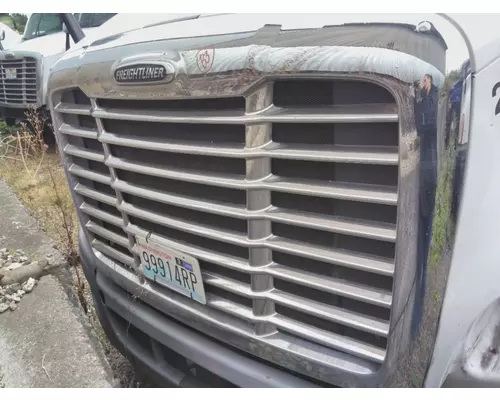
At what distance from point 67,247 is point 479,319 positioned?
2.87 metres

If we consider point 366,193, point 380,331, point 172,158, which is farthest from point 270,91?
point 380,331

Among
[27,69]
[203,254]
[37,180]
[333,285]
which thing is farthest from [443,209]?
[27,69]

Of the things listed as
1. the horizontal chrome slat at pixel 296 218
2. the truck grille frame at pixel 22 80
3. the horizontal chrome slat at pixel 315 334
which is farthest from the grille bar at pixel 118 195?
the truck grille frame at pixel 22 80

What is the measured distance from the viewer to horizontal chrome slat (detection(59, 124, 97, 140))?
1.84 meters

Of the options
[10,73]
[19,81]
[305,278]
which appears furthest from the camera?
[10,73]

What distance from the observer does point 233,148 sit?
1.34 meters

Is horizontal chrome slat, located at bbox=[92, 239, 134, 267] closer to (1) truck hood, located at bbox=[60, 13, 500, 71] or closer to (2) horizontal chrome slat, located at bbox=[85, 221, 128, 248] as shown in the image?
(2) horizontal chrome slat, located at bbox=[85, 221, 128, 248]

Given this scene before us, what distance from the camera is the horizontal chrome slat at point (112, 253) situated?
1.96 metres

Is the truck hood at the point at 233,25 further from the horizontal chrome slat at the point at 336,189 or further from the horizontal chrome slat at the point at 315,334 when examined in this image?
the horizontal chrome slat at the point at 315,334

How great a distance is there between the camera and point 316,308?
1392mm

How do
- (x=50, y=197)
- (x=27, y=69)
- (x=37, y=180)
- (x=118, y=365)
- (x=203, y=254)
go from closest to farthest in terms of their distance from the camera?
1. (x=203, y=254)
2. (x=118, y=365)
3. (x=50, y=197)
4. (x=37, y=180)
5. (x=27, y=69)

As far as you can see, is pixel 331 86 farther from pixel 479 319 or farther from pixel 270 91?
pixel 479 319

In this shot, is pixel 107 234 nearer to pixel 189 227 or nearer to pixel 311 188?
pixel 189 227

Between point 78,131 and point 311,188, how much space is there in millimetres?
1100
